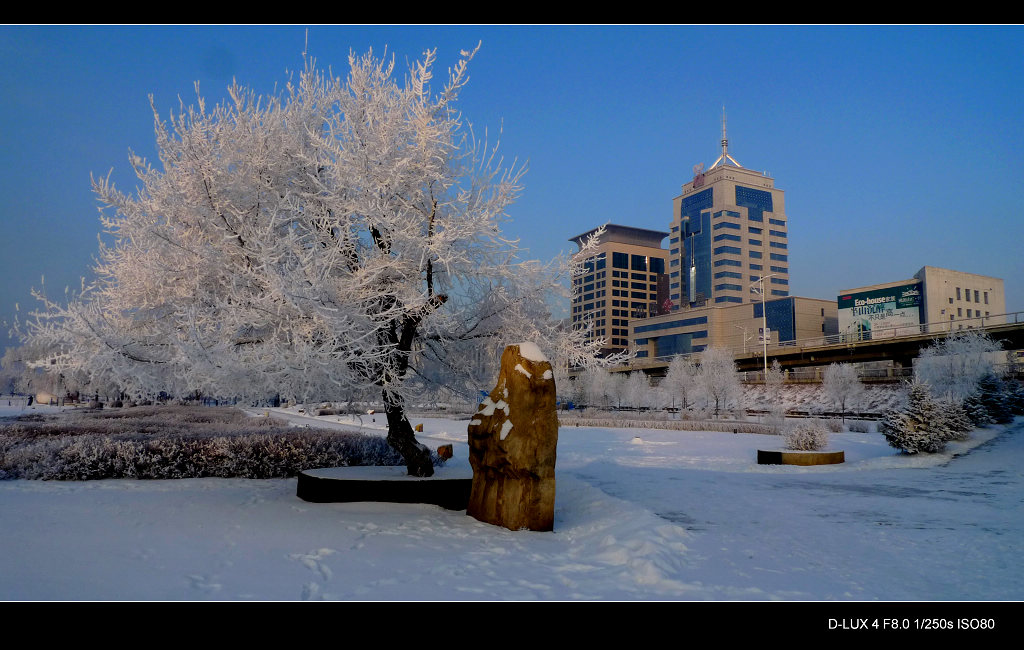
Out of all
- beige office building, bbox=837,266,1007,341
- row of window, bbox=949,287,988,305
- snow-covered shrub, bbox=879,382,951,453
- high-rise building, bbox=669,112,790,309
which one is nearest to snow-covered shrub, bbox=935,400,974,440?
snow-covered shrub, bbox=879,382,951,453

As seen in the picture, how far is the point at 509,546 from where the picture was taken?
7891mm

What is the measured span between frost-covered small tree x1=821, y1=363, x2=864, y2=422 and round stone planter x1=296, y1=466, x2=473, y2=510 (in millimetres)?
53555

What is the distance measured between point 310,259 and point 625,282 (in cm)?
17191

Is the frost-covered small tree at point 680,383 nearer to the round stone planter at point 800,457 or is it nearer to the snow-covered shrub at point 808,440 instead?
the snow-covered shrub at point 808,440

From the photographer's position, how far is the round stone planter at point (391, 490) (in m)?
10.2

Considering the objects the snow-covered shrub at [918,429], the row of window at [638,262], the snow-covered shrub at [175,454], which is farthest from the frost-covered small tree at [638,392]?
the row of window at [638,262]

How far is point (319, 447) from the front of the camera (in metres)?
15.1

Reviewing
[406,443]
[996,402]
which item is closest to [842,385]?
[996,402]

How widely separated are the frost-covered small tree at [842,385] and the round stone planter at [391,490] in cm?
5356

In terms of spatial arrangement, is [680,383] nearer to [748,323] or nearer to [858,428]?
[858,428]

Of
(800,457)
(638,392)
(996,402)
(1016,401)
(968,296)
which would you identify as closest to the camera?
(800,457)
